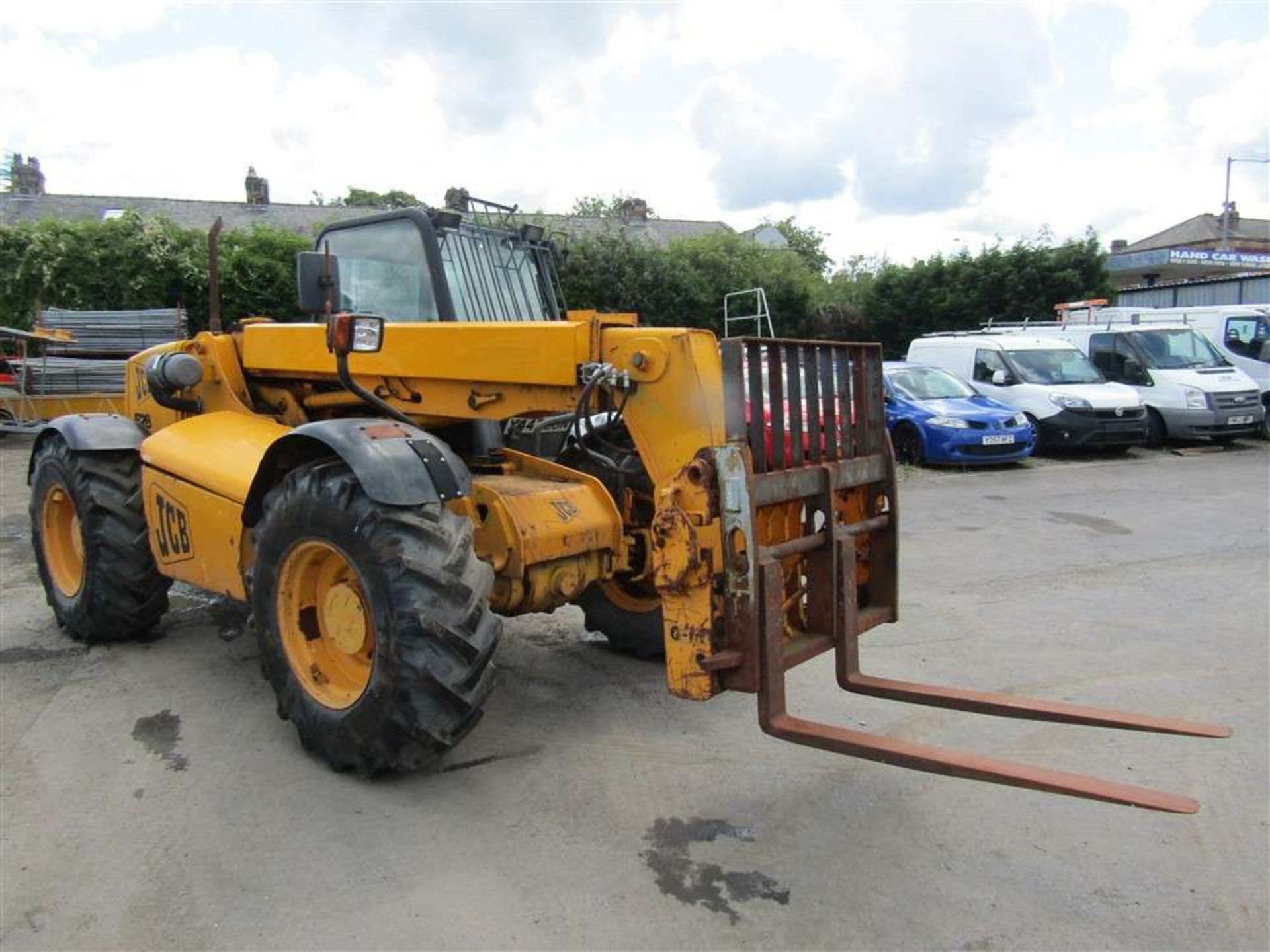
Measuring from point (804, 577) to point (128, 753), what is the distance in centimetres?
289

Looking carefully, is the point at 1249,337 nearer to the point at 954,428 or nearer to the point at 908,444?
the point at 954,428

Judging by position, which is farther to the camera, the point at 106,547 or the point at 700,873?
the point at 106,547

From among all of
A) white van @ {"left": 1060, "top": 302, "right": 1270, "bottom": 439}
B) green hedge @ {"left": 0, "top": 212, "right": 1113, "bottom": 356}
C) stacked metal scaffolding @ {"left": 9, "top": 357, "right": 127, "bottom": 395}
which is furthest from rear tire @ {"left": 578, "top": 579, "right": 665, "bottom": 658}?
white van @ {"left": 1060, "top": 302, "right": 1270, "bottom": 439}

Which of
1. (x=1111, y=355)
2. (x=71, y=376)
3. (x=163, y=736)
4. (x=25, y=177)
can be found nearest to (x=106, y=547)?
(x=163, y=736)

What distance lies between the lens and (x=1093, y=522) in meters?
8.97

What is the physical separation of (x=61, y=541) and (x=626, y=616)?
3528 mm

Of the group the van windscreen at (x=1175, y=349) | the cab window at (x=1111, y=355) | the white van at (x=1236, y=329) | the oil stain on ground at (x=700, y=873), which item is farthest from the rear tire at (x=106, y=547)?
the white van at (x=1236, y=329)

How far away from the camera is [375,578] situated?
334cm

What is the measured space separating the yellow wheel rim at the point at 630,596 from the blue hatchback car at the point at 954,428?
8.01m

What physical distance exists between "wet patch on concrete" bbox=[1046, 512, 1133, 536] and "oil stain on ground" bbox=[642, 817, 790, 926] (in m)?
6.59

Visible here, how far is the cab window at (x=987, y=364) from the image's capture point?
14.5 metres

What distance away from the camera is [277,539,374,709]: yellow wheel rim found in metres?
3.65

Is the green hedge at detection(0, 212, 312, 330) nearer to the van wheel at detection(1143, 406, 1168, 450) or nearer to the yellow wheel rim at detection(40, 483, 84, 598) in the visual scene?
the yellow wheel rim at detection(40, 483, 84, 598)

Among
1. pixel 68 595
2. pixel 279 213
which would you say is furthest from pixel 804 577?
pixel 279 213
